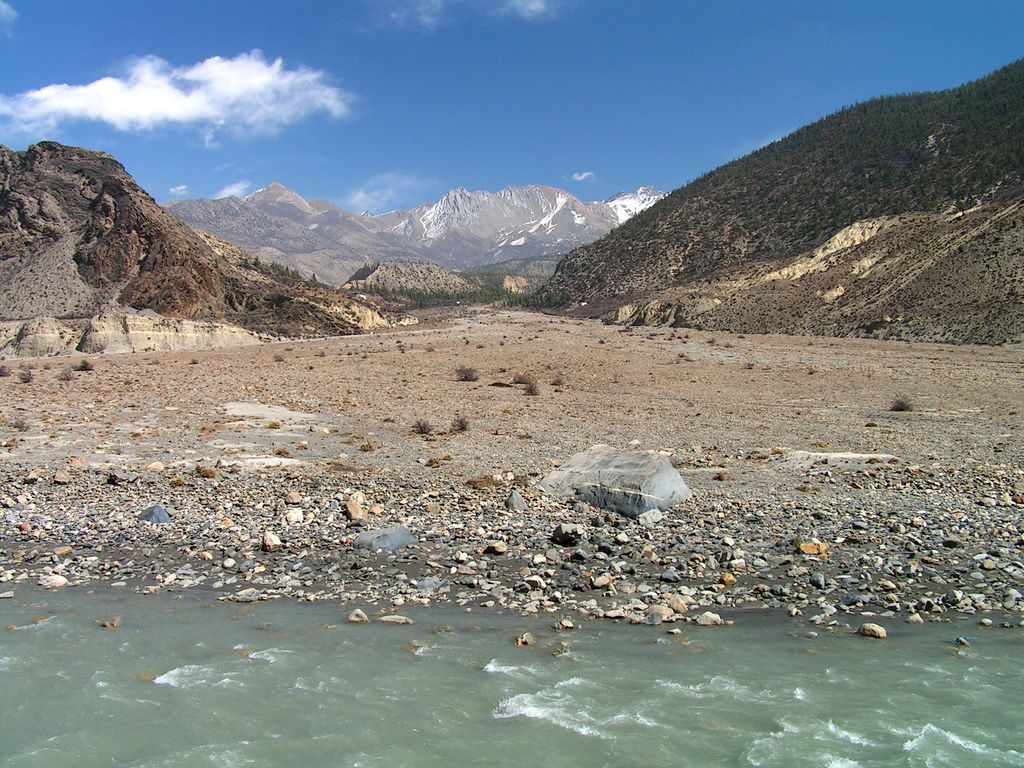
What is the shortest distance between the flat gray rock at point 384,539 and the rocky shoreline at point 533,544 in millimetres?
51

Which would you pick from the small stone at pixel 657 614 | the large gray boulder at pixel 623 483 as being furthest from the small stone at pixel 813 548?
the small stone at pixel 657 614

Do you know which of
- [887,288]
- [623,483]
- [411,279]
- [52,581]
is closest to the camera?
[52,581]

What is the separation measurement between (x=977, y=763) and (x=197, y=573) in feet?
26.1

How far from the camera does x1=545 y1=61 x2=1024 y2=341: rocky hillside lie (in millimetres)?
48812

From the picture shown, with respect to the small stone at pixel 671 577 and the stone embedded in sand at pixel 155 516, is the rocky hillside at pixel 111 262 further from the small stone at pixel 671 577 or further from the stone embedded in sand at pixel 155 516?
the small stone at pixel 671 577

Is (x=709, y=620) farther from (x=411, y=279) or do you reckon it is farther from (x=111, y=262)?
(x=411, y=279)

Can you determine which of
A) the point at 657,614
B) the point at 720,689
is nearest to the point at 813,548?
the point at 657,614

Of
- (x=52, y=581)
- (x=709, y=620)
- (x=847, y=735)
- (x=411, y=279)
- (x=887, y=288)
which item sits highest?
(x=411, y=279)

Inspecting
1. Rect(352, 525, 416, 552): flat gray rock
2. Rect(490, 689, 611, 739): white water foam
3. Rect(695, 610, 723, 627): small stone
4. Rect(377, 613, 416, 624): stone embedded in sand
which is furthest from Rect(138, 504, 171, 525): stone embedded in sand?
Rect(695, 610, 723, 627): small stone

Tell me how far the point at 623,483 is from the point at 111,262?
57.3 m

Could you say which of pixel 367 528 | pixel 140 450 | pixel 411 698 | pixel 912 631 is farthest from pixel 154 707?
pixel 140 450

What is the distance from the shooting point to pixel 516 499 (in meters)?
10.5

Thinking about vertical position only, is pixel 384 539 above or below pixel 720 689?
above

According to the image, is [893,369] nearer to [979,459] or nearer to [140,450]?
[979,459]
